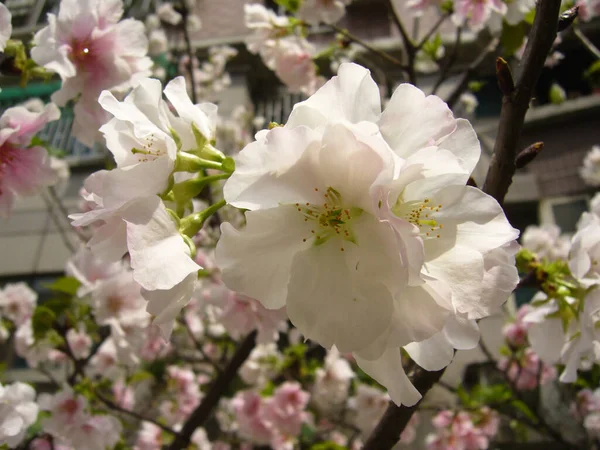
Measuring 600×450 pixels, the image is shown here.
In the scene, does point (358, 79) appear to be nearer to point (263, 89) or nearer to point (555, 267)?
point (555, 267)

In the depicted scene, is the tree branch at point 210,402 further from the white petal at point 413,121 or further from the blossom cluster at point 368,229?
the white petal at point 413,121

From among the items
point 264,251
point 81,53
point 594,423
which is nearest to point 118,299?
point 81,53

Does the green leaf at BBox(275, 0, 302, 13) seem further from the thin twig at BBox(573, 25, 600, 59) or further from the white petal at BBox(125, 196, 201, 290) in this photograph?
the white petal at BBox(125, 196, 201, 290)

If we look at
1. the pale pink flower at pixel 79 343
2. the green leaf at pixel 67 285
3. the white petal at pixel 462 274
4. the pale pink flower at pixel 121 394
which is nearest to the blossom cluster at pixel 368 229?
the white petal at pixel 462 274

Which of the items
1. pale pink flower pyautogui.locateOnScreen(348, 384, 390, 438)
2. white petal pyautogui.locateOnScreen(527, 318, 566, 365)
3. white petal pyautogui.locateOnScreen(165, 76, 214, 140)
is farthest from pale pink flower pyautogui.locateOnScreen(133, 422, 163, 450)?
white petal pyautogui.locateOnScreen(165, 76, 214, 140)

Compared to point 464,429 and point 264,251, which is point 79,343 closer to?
point 464,429
